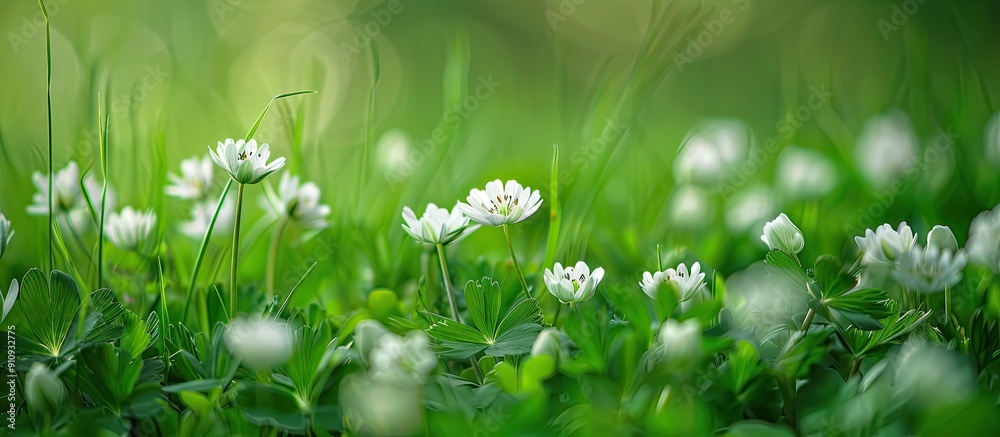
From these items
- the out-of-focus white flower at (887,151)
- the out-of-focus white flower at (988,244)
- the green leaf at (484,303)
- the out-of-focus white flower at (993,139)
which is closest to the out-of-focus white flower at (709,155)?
the out-of-focus white flower at (887,151)

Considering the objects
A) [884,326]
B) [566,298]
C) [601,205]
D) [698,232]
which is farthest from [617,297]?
[601,205]

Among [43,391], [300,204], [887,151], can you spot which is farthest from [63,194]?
[887,151]

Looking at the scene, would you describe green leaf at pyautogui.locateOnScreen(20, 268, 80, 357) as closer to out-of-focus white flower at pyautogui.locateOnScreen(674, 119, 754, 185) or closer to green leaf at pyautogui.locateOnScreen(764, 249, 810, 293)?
green leaf at pyautogui.locateOnScreen(764, 249, 810, 293)

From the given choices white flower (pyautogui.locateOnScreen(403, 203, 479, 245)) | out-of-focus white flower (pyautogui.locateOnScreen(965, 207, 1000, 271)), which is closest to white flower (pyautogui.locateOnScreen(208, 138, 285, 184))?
white flower (pyautogui.locateOnScreen(403, 203, 479, 245))

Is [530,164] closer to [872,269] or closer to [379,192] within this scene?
[379,192]

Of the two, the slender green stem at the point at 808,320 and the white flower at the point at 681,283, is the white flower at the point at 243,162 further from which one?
the slender green stem at the point at 808,320
